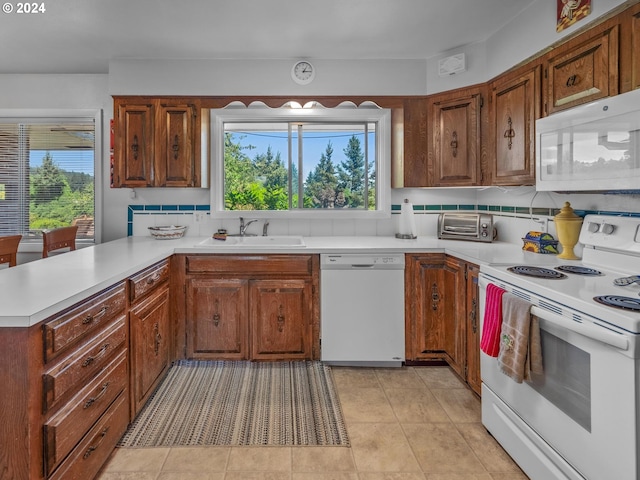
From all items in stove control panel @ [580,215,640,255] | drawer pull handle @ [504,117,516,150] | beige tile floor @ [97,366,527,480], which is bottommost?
beige tile floor @ [97,366,527,480]

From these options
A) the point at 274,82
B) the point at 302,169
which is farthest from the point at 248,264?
the point at 274,82

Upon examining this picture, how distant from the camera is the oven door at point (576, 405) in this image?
1156mm

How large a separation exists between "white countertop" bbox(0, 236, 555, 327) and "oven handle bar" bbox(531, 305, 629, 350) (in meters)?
0.60

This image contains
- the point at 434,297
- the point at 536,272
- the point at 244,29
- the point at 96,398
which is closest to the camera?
the point at 96,398

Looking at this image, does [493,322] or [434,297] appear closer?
[493,322]

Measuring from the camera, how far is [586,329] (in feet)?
4.20

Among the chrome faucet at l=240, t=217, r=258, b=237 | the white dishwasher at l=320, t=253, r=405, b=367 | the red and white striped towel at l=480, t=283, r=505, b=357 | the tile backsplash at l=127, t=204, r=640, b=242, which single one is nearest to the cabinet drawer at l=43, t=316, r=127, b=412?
the white dishwasher at l=320, t=253, r=405, b=367

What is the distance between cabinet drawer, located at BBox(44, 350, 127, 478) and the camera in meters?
1.27

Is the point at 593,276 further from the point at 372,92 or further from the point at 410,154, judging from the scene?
the point at 372,92

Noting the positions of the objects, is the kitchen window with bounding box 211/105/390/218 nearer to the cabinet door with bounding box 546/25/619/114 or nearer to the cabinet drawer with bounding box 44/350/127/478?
the cabinet door with bounding box 546/25/619/114

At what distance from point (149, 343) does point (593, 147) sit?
8.00 ft

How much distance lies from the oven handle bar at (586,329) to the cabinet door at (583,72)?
103 cm

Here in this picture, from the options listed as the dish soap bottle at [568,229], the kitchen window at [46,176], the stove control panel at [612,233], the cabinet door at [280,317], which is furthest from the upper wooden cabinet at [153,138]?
the stove control panel at [612,233]

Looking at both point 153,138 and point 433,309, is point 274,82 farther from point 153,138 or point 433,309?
point 433,309
